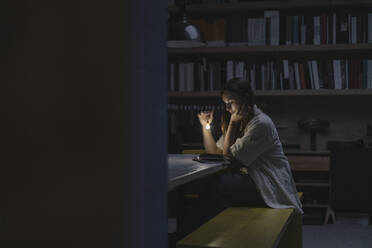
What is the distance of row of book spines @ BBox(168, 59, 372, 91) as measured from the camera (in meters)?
4.78

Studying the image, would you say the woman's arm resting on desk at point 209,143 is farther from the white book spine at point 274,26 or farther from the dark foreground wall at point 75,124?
the dark foreground wall at point 75,124

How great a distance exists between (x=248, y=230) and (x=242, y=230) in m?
0.03

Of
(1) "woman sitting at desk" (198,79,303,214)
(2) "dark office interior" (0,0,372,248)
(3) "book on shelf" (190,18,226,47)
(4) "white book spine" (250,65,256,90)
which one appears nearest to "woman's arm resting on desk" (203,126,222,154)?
(1) "woman sitting at desk" (198,79,303,214)

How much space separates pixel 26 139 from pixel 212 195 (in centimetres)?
209

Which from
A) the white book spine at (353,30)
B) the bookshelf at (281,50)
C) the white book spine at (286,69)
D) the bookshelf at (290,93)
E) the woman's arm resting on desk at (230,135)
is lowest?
the woman's arm resting on desk at (230,135)

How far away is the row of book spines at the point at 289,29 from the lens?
4777mm

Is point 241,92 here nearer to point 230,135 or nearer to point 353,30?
point 230,135

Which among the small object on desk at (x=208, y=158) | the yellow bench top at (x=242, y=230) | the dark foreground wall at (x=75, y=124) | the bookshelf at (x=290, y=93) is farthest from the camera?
the bookshelf at (x=290, y=93)

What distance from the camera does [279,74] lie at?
4.94 meters

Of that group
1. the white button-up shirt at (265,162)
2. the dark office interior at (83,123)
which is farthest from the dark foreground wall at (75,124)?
the white button-up shirt at (265,162)

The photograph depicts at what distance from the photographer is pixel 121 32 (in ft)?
3.86

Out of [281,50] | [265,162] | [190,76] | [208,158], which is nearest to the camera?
[208,158]

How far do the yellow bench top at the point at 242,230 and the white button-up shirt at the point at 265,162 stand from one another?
0.39 ft

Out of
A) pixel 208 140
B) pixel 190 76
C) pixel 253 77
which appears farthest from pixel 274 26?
pixel 208 140
